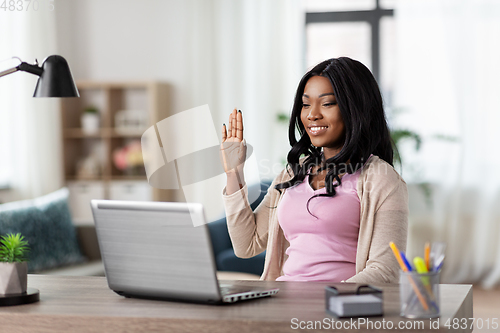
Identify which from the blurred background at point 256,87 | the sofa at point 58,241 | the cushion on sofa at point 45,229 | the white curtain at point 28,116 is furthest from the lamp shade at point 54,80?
the white curtain at point 28,116

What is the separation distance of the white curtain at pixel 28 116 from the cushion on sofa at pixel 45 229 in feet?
3.31

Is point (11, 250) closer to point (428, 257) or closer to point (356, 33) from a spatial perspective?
point (428, 257)

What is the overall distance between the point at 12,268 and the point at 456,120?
3.52m

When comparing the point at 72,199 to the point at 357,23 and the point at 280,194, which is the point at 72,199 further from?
the point at 280,194

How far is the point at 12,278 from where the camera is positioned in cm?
119

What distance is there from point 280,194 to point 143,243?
68 centimetres

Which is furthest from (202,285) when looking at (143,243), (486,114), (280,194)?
(486,114)

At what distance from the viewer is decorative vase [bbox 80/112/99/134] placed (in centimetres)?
441

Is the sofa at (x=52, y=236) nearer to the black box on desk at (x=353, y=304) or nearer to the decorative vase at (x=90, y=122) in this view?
the decorative vase at (x=90, y=122)

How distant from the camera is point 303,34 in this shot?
4.30 metres

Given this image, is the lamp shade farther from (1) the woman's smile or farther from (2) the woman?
(1) the woman's smile

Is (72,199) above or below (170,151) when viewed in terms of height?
below

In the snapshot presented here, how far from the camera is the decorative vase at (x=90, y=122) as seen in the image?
4406mm

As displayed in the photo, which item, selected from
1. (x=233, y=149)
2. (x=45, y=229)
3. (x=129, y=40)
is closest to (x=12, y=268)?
(x=233, y=149)
